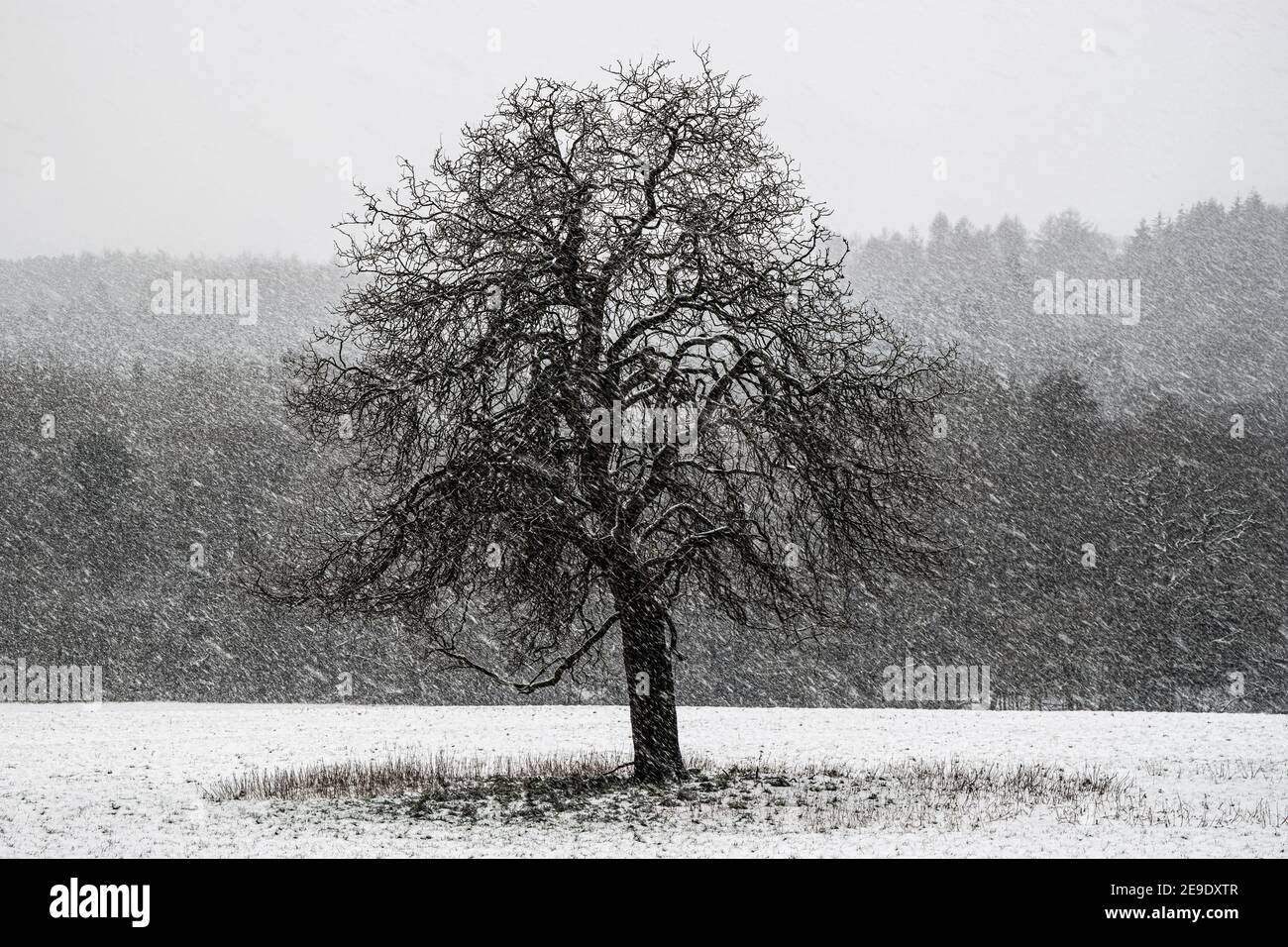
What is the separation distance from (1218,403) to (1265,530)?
12143 millimetres

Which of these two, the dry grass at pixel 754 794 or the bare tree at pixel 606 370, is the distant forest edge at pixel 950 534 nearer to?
the dry grass at pixel 754 794

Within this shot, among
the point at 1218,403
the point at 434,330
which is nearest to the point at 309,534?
the point at 434,330

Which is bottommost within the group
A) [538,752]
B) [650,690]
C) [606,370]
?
[538,752]

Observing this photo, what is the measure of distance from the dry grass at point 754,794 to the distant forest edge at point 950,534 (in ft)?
60.1

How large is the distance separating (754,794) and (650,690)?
180 cm

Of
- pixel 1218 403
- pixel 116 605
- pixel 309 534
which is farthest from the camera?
pixel 1218 403

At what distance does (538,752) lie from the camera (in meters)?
18.9

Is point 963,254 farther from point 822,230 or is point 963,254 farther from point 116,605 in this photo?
point 822,230

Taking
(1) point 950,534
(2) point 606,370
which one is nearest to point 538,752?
(2) point 606,370

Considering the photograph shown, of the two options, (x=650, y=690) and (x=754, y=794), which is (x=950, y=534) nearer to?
(x=754, y=794)

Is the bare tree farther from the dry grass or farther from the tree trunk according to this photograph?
the dry grass

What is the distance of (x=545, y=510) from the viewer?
12062 mm

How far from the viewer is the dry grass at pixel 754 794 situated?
12.5 meters

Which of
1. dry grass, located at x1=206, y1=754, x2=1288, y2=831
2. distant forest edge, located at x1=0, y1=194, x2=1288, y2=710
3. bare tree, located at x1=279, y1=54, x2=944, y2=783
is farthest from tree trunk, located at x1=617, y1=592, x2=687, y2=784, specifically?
distant forest edge, located at x1=0, y1=194, x2=1288, y2=710
